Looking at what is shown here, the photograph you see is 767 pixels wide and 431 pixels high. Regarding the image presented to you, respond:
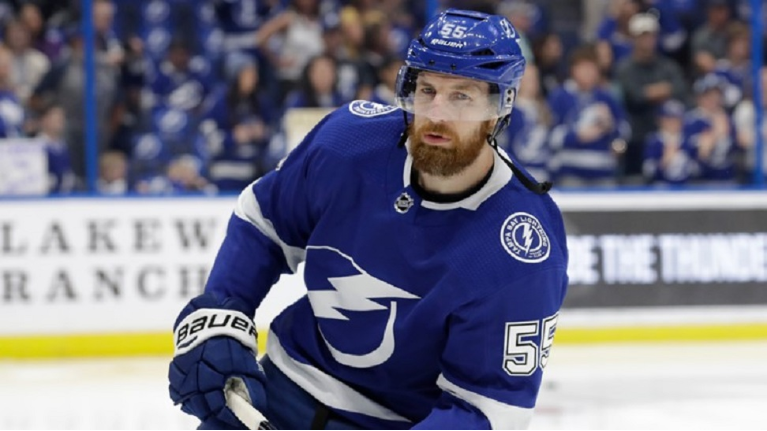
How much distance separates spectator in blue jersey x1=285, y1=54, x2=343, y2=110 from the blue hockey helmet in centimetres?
397

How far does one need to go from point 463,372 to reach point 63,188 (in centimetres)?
416

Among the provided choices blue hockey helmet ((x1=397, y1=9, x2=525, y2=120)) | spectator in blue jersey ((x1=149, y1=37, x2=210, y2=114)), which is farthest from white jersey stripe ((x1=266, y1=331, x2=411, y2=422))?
spectator in blue jersey ((x1=149, y1=37, x2=210, y2=114))

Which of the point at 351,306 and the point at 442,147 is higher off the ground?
the point at 442,147

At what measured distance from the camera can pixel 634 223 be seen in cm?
640

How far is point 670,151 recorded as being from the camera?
6586mm

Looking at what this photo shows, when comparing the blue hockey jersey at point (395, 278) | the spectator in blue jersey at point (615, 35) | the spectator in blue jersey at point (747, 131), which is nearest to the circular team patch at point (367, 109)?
the blue hockey jersey at point (395, 278)

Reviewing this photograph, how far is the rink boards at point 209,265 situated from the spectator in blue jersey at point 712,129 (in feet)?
0.65

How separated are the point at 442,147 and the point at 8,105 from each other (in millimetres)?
4339

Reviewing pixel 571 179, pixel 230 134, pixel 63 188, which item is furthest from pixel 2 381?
pixel 571 179

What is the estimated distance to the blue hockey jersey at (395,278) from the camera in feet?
7.37

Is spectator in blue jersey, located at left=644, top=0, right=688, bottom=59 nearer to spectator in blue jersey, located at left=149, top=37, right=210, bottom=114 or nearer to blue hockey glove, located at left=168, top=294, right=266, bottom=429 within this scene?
spectator in blue jersey, located at left=149, top=37, right=210, bottom=114

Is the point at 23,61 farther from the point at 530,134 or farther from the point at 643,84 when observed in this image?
the point at 643,84

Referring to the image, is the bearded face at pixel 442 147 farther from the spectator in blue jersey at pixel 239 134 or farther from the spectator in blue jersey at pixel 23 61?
the spectator in blue jersey at pixel 23 61

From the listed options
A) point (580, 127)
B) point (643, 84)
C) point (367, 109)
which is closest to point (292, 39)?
point (580, 127)
